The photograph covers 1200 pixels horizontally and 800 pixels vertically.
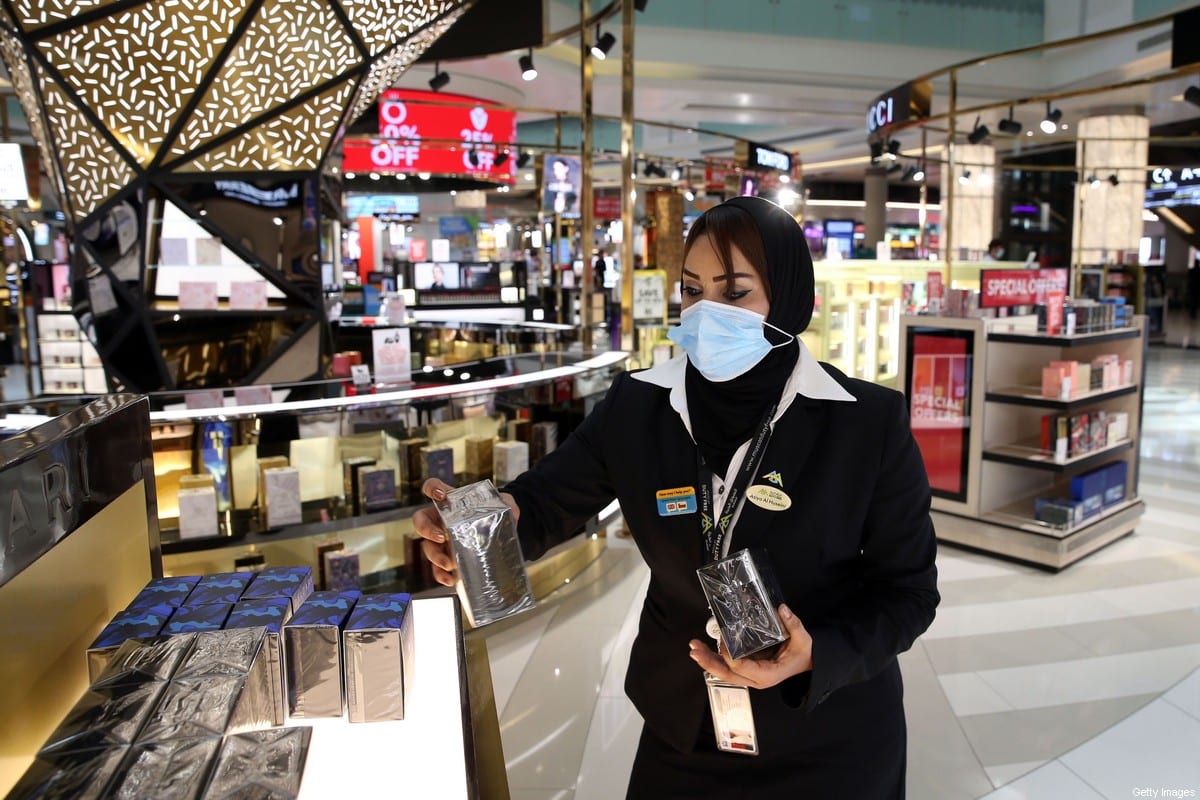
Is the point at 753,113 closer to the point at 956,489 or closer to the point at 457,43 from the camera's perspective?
the point at 457,43

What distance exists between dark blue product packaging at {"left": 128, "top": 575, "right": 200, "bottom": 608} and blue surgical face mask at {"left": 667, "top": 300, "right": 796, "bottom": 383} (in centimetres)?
87

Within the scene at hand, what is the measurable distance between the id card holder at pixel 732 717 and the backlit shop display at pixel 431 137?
13.2 metres

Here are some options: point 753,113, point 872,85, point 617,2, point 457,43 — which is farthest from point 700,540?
point 753,113

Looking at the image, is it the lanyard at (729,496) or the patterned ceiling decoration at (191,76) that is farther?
the patterned ceiling decoration at (191,76)

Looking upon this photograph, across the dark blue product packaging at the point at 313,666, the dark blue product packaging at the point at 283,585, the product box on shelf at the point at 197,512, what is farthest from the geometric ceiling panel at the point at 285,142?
the dark blue product packaging at the point at 313,666

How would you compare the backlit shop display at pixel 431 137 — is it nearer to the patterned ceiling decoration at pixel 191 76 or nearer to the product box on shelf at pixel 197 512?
the patterned ceiling decoration at pixel 191 76

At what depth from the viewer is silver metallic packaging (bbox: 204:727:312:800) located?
932 millimetres

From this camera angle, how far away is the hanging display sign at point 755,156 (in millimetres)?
13031

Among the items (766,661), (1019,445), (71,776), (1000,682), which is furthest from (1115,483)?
(71,776)

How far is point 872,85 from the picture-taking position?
13477 mm

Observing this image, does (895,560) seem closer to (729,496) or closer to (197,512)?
(729,496)

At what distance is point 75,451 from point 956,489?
5.31m

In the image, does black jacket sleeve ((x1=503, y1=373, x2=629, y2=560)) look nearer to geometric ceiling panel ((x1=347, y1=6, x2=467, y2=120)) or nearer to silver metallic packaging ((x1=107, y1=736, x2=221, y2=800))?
silver metallic packaging ((x1=107, y1=736, x2=221, y2=800))

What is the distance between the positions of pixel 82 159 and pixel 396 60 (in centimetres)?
179
